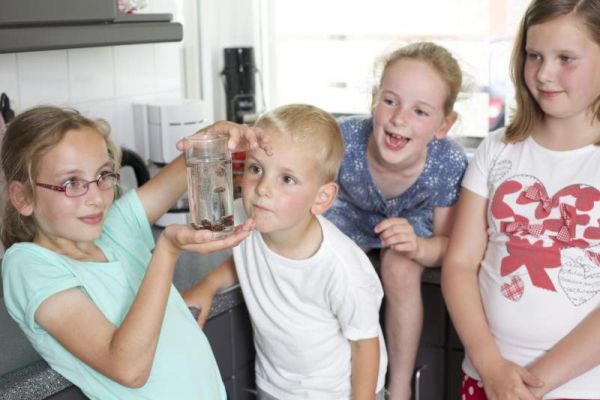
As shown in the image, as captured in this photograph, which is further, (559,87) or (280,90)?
(280,90)

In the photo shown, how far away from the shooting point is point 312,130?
1411mm

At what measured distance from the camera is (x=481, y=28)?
2.65 m

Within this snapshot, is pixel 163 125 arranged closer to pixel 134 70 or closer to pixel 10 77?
pixel 134 70

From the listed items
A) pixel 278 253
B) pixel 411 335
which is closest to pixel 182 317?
pixel 278 253

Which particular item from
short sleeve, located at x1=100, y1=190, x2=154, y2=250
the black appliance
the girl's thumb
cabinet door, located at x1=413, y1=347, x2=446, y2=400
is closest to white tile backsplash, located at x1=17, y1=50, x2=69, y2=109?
short sleeve, located at x1=100, y1=190, x2=154, y2=250

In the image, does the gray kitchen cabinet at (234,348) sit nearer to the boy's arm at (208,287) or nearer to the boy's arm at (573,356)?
the boy's arm at (208,287)

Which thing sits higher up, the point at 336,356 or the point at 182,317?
the point at 182,317

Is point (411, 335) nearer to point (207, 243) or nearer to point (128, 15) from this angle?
point (207, 243)

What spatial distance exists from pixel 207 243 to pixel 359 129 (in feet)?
2.34

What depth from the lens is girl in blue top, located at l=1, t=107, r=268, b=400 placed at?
117cm

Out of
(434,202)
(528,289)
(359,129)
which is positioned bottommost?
(528,289)

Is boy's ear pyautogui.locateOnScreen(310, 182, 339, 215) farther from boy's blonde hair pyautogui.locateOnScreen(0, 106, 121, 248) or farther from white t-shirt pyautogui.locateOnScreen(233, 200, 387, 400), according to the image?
boy's blonde hair pyautogui.locateOnScreen(0, 106, 121, 248)

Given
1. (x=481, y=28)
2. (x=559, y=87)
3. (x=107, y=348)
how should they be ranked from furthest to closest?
(x=481, y=28) < (x=559, y=87) < (x=107, y=348)

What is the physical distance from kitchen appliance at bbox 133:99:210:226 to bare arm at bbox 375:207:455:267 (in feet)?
2.53
